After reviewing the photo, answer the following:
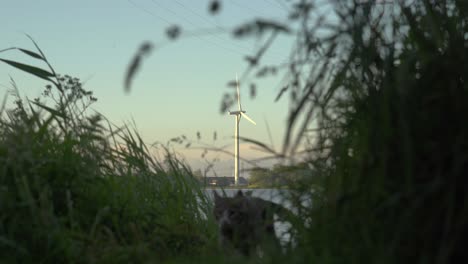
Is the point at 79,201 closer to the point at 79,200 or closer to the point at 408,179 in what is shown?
the point at 79,200

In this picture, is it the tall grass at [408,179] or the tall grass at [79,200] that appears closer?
the tall grass at [408,179]

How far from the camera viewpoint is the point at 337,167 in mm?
3709

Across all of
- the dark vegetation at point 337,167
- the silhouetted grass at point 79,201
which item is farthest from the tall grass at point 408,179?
the silhouetted grass at point 79,201

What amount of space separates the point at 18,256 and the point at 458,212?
284cm

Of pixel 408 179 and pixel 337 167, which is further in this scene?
pixel 337 167

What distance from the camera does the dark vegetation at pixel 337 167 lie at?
2805 mm

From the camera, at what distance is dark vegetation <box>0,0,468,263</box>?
9.20ft

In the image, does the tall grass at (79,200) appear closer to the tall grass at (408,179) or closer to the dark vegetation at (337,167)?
the dark vegetation at (337,167)

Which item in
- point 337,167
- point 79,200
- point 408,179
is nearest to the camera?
point 408,179

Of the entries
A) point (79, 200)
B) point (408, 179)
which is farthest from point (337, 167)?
point (79, 200)

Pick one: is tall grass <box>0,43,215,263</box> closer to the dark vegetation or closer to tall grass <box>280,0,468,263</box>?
the dark vegetation

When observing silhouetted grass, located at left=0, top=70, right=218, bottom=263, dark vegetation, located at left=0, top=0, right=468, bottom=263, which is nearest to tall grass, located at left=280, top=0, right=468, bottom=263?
dark vegetation, located at left=0, top=0, right=468, bottom=263

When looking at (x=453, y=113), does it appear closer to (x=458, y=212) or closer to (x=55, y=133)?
(x=458, y=212)

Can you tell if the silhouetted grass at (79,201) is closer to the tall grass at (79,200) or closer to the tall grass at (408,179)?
the tall grass at (79,200)
